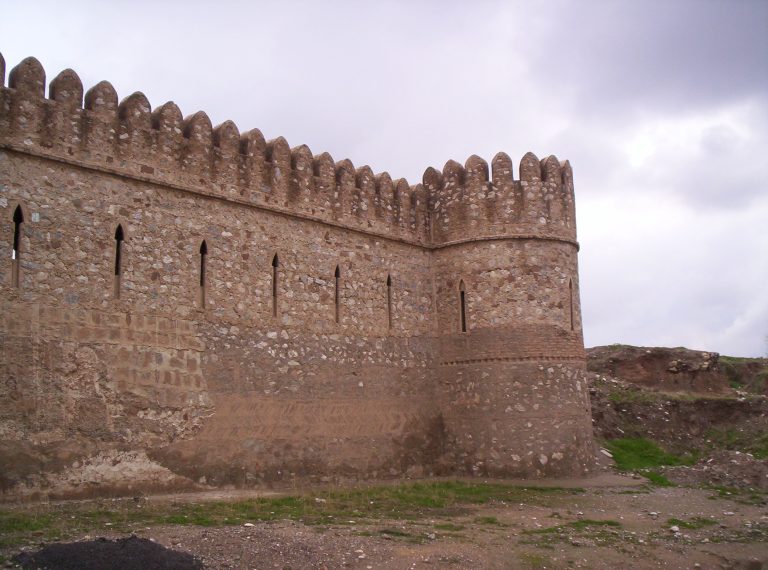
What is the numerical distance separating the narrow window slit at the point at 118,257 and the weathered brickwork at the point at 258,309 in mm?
35

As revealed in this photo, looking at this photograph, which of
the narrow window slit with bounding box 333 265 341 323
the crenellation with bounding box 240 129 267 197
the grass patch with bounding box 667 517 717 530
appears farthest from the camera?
the narrow window slit with bounding box 333 265 341 323

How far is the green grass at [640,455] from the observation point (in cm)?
1788

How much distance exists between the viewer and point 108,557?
25.1 ft

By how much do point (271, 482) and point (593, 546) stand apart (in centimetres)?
579

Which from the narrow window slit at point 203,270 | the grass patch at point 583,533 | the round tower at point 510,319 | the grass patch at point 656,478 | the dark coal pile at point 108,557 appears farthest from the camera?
the round tower at point 510,319

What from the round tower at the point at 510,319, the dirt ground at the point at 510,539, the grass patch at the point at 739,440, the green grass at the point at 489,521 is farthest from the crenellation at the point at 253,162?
the grass patch at the point at 739,440

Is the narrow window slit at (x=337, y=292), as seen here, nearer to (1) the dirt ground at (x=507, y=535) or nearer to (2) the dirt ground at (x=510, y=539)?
(1) the dirt ground at (x=507, y=535)

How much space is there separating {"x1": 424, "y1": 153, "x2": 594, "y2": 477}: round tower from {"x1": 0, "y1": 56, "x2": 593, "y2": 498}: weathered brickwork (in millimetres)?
44

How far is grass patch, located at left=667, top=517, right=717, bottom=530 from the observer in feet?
38.2

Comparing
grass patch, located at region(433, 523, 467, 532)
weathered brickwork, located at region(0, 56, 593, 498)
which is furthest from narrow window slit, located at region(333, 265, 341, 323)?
grass patch, located at region(433, 523, 467, 532)

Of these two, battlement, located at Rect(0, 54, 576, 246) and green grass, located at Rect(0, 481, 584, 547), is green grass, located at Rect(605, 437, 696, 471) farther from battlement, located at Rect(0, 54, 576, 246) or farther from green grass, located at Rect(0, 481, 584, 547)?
battlement, located at Rect(0, 54, 576, 246)

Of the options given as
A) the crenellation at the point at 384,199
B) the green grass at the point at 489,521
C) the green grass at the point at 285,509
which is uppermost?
the crenellation at the point at 384,199

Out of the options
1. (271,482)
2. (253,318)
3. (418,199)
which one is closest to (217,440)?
(271,482)

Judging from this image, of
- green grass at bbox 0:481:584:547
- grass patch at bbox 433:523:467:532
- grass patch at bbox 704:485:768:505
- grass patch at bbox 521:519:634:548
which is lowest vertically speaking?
grass patch at bbox 704:485:768:505
